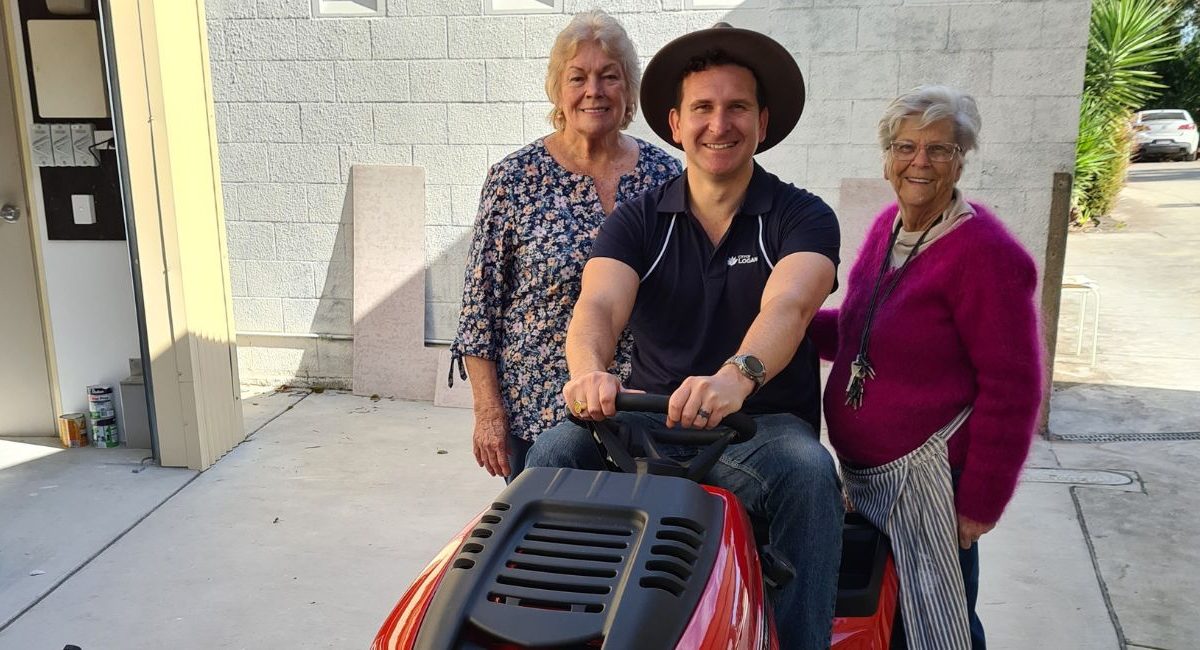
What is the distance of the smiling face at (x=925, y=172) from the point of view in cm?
206

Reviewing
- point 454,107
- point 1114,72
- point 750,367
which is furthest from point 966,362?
point 1114,72

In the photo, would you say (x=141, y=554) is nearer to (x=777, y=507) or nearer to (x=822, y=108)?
(x=777, y=507)

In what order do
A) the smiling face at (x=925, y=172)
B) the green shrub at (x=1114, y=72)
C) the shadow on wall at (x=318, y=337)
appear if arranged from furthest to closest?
the green shrub at (x=1114, y=72) < the shadow on wall at (x=318, y=337) < the smiling face at (x=925, y=172)

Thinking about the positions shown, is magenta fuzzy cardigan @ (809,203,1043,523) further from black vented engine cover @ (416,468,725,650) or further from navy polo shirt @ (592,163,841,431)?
black vented engine cover @ (416,468,725,650)

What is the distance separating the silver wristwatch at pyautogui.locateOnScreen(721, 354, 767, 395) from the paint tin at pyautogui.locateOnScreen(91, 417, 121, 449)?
13.4ft

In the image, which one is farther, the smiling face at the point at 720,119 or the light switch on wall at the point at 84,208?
the light switch on wall at the point at 84,208

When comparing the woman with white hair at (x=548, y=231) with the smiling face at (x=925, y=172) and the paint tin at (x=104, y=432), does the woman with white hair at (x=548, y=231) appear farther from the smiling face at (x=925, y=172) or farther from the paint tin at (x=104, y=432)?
the paint tin at (x=104, y=432)

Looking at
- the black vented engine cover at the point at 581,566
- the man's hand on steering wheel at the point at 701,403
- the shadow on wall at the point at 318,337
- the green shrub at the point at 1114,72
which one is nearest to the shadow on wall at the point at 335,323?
the shadow on wall at the point at 318,337

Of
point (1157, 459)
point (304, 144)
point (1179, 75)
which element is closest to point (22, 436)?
point (304, 144)

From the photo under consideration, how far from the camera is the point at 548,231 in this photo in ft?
7.88

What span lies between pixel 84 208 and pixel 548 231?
10.6ft

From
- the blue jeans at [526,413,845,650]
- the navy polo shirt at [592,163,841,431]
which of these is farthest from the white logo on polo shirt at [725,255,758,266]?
the blue jeans at [526,413,845,650]

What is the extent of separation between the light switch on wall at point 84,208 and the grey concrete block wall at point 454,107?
3.54 feet

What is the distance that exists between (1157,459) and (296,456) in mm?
4170
